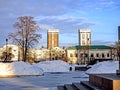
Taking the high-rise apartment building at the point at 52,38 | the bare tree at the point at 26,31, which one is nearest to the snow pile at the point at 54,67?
the bare tree at the point at 26,31

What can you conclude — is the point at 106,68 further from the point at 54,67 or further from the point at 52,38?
the point at 52,38

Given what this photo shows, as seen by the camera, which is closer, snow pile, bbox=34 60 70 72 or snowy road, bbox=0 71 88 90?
snowy road, bbox=0 71 88 90

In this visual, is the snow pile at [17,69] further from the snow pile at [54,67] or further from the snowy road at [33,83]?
the snow pile at [54,67]

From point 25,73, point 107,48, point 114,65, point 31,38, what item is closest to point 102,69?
point 114,65

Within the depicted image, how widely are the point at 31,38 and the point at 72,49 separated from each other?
101 meters

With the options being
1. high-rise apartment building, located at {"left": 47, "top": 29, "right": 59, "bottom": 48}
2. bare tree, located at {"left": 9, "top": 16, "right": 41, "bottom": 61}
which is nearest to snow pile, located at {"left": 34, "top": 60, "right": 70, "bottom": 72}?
bare tree, located at {"left": 9, "top": 16, "right": 41, "bottom": 61}

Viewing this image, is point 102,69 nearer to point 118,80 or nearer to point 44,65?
point 44,65

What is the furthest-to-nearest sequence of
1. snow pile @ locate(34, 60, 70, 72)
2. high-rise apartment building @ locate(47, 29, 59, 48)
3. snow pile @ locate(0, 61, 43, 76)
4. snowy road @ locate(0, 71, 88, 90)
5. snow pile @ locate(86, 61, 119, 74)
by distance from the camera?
high-rise apartment building @ locate(47, 29, 59, 48), snow pile @ locate(34, 60, 70, 72), snow pile @ locate(86, 61, 119, 74), snow pile @ locate(0, 61, 43, 76), snowy road @ locate(0, 71, 88, 90)

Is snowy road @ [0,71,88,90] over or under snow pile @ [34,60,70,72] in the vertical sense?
over

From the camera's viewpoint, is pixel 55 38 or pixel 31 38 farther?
pixel 55 38

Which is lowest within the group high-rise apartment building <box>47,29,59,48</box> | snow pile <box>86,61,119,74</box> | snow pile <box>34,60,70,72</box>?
snow pile <box>34,60,70,72</box>

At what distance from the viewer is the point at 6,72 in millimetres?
39875

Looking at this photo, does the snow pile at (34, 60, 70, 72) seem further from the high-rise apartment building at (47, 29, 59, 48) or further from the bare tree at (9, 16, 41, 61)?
the high-rise apartment building at (47, 29, 59, 48)

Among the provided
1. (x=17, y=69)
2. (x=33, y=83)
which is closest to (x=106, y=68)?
(x=17, y=69)
